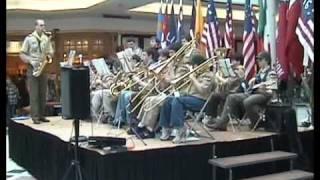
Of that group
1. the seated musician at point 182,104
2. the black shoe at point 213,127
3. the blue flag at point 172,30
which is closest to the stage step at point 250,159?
the seated musician at point 182,104

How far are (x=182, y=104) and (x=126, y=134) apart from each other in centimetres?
94

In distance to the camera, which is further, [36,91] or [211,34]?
[211,34]

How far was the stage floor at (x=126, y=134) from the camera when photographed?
14.9 ft

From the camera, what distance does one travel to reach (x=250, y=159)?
4.57 meters

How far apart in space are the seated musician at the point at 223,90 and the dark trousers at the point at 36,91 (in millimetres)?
2288

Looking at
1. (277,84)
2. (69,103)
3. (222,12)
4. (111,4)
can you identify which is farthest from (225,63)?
(222,12)

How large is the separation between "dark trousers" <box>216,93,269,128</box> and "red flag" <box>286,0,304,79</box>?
0.83 m

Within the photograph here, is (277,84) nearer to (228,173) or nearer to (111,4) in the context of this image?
(228,173)

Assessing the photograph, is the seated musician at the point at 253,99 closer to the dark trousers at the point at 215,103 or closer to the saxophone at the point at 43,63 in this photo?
the dark trousers at the point at 215,103

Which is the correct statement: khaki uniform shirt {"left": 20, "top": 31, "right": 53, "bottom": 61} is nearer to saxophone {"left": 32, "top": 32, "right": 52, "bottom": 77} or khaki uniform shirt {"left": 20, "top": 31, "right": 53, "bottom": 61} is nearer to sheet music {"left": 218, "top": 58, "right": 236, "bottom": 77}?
saxophone {"left": 32, "top": 32, "right": 52, "bottom": 77}

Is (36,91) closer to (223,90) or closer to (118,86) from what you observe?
(118,86)

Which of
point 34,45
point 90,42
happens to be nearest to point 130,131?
point 34,45

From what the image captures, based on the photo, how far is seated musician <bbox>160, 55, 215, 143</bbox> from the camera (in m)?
4.68

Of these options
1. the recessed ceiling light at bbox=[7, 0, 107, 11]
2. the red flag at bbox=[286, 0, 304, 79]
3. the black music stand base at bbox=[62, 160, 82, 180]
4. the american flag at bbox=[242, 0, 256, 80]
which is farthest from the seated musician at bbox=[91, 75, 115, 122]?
the recessed ceiling light at bbox=[7, 0, 107, 11]
